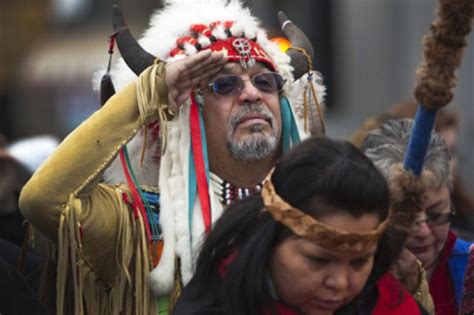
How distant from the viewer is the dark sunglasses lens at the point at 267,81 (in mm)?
5016

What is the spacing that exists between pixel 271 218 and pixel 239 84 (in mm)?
1183

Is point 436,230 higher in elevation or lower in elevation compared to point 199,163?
lower

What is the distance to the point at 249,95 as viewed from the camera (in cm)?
494

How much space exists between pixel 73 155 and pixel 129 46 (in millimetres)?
514

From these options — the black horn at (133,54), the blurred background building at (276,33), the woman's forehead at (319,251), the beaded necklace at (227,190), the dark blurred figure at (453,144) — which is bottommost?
the blurred background building at (276,33)

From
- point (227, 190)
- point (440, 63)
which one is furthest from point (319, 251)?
point (227, 190)

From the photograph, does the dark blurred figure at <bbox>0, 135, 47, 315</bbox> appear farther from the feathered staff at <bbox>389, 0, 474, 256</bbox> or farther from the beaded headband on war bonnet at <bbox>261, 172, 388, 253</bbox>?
the feathered staff at <bbox>389, 0, 474, 256</bbox>

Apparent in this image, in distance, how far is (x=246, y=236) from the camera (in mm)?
3918

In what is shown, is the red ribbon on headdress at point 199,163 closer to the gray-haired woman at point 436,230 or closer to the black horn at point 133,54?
the black horn at point 133,54

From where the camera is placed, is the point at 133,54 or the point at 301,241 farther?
the point at 133,54

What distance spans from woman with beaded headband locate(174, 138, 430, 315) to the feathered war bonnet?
31.8 inches

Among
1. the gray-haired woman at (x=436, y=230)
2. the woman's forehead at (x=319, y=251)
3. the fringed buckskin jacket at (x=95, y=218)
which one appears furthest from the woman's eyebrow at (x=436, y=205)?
the woman's forehead at (x=319, y=251)

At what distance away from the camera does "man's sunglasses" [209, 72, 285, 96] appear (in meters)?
4.96

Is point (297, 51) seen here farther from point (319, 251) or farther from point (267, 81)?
point (319, 251)
